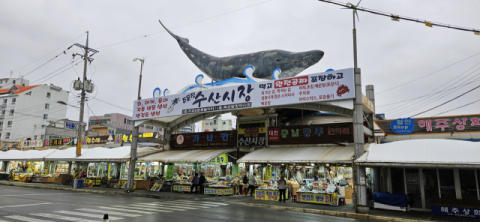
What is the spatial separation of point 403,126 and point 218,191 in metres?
12.8

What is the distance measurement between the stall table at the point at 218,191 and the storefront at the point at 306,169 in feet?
7.85

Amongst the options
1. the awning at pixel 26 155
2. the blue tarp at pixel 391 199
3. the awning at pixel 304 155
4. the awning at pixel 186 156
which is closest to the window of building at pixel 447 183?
the blue tarp at pixel 391 199

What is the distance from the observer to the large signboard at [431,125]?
17203 millimetres

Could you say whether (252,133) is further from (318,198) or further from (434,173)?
(434,173)

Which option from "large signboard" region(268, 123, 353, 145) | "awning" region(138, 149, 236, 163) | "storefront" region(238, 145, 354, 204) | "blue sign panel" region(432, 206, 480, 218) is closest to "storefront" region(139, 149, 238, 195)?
"awning" region(138, 149, 236, 163)

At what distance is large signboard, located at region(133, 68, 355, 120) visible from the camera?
16.2 meters

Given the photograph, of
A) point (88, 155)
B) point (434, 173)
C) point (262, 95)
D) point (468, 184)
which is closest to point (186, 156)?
point (262, 95)

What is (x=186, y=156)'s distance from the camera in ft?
77.8

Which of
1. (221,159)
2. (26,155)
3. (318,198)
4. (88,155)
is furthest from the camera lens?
(26,155)

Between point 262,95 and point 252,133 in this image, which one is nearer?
point 262,95

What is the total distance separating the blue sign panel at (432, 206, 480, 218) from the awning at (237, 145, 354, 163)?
4.31 m

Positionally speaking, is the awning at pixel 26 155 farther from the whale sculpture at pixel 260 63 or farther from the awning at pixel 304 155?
the awning at pixel 304 155

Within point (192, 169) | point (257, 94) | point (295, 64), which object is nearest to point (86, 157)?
point (192, 169)

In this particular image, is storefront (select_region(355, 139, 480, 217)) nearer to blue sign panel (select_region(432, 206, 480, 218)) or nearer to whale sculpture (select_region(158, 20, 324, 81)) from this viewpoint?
blue sign panel (select_region(432, 206, 480, 218))
